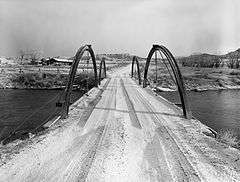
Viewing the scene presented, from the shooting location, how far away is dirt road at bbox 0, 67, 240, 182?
34.1ft

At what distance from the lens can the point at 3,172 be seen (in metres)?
10.6

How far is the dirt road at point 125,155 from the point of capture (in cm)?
1041

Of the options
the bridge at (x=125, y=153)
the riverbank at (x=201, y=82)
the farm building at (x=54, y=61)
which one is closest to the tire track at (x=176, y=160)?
the bridge at (x=125, y=153)

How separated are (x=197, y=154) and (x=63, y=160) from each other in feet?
22.0

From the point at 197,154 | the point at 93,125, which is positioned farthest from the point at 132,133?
the point at 197,154

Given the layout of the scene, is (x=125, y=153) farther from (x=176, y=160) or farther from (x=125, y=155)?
(x=176, y=160)

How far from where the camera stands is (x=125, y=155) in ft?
41.1

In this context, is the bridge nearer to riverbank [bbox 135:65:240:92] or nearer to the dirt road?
the dirt road

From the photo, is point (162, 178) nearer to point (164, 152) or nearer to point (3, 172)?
point (164, 152)

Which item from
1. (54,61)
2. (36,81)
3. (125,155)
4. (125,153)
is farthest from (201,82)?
(54,61)

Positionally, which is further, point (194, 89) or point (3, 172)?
point (194, 89)

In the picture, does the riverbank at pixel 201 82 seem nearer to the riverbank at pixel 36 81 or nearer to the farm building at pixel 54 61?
the riverbank at pixel 36 81

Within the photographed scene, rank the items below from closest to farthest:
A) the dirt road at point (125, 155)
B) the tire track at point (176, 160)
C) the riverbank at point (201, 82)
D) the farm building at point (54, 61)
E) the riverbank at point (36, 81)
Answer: the tire track at point (176, 160) → the dirt road at point (125, 155) → the riverbank at point (36, 81) → the riverbank at point (201, 82) → the farm building at point (54, 61)

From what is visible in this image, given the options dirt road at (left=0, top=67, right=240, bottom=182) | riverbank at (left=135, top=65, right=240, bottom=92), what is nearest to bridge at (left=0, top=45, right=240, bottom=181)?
dirt road at (left=0, top=67, right=240, bottom=182)
